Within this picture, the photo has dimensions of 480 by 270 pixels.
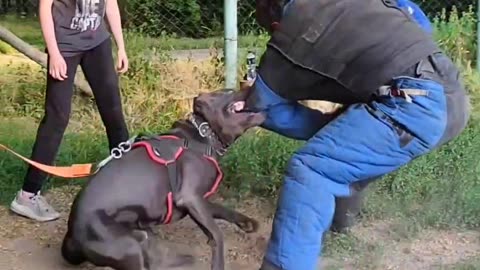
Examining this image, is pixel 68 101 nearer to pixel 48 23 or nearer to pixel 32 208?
pixel 48 23

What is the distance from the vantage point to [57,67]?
500cm

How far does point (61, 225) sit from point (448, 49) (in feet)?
13.6

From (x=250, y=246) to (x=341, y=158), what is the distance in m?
1.24

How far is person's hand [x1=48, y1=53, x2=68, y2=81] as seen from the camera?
4992 millimetres

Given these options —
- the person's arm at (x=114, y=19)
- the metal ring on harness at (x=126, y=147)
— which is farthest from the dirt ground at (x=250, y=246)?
the person's arm at (x=114, y=19)

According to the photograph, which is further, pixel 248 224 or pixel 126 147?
pixel 248 224

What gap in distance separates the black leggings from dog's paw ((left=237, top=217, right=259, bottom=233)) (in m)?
1.04

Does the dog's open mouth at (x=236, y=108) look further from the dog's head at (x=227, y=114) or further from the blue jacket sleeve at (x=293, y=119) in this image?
the blue jacket sleeve at (x=293, y=119)

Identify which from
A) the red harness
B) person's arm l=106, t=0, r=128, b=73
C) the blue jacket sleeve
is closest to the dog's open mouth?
the blue jacket sleeve

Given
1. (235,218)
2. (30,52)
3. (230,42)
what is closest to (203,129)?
(235,218)

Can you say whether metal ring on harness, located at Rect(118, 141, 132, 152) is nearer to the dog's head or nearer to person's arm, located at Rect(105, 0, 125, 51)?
the dog's head

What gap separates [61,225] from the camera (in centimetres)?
536

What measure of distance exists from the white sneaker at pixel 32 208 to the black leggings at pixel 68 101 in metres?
0.05

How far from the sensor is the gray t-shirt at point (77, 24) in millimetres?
5094
